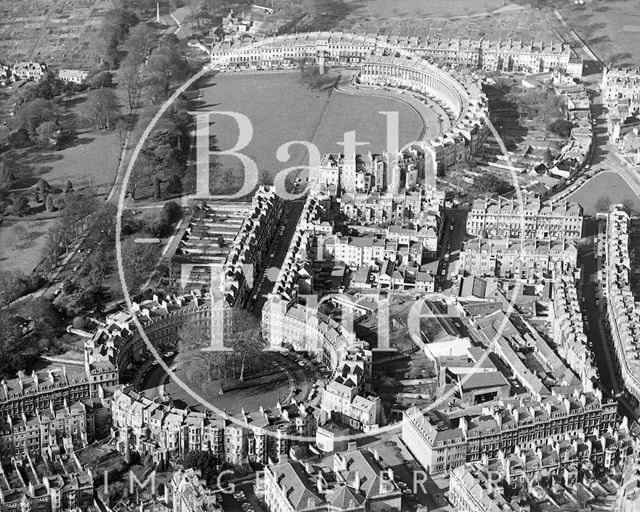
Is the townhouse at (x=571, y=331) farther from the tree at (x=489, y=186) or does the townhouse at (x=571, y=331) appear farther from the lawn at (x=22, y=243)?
the lawn at (x=22, y=243)

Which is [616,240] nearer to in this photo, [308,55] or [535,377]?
[535,377]

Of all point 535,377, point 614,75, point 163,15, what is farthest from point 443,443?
point 163,15

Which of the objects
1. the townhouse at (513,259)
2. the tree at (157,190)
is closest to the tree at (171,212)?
the tree at (157,190)

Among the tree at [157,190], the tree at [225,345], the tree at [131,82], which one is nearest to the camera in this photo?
the tree at [225,345]

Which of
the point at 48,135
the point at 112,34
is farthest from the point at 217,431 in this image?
Result: the point at 112,34

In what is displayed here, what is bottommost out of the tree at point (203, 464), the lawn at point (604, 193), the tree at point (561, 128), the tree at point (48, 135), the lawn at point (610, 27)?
the tree at point (203, 464)

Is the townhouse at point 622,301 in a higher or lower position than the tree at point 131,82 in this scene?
lower
